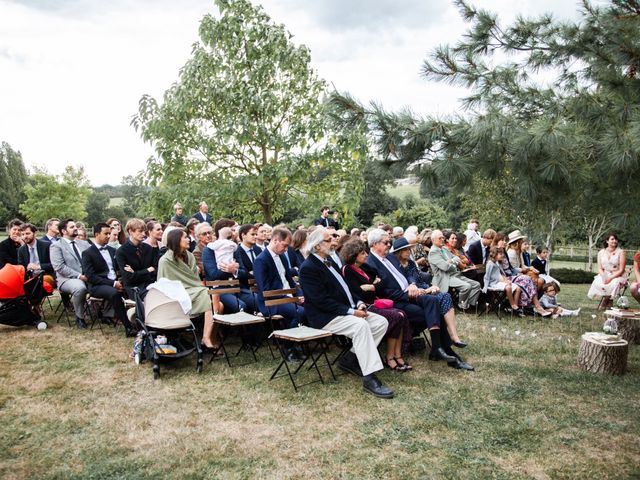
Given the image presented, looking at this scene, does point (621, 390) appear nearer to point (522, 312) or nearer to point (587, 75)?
point (587, 75)

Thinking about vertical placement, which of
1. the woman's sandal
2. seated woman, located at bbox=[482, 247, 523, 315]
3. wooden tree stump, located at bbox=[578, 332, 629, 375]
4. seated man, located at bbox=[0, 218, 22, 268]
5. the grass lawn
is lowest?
the grass lawn

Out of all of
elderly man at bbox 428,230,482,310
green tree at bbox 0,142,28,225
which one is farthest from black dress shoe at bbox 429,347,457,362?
green tree at bbox 0,142,28,225

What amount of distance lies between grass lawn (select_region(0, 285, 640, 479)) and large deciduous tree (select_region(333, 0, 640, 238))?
1829 mm

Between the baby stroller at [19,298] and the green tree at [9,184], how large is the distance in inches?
1873

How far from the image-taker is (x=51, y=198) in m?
42.7

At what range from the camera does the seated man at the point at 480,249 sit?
Result: 866 cm

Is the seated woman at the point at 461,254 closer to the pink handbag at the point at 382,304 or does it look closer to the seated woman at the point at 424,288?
the seated woman at the point at 424,288

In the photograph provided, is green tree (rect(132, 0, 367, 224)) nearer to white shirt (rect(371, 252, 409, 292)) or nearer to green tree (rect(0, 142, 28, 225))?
white shirt (rect(371, 252, 409, 292))

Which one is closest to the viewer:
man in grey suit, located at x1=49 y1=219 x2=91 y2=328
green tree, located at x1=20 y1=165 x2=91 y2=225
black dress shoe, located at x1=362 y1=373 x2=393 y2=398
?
black dress shoe, located at x1=362 y1=373 x2=393 y2=398

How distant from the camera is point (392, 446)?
341 centimetres

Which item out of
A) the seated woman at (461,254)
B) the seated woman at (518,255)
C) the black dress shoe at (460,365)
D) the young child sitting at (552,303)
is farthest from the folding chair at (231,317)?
the young child sitting at (552,303)

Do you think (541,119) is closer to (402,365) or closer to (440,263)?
(402,365)

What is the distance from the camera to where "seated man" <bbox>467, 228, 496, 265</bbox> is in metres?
8.66

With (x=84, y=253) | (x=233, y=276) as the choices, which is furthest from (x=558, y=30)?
(x=84, y=253)
